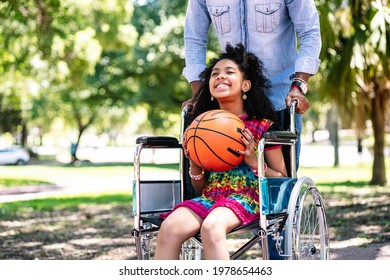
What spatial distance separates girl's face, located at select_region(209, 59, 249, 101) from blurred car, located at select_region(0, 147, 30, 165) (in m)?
36.5

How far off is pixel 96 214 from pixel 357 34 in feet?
16.8

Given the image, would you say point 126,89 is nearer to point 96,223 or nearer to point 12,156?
point 12,156

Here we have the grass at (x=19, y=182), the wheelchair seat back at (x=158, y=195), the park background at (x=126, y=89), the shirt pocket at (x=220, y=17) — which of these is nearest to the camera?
the wheelchair seat back at (x=158, y=195)

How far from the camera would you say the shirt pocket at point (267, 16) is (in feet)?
13.5

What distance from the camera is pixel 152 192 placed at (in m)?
4.12

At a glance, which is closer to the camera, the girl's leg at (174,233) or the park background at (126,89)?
the girl's leg at (174,233)

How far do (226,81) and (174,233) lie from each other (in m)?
0.89

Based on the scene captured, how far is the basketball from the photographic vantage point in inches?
142


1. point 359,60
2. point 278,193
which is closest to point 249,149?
point 278,193

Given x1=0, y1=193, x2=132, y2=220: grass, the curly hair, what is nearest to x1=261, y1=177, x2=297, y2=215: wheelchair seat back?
the curly hair

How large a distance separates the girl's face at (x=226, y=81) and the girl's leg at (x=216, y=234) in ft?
2.34

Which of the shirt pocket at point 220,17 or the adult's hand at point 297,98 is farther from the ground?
the shirt pocket at point 220,17

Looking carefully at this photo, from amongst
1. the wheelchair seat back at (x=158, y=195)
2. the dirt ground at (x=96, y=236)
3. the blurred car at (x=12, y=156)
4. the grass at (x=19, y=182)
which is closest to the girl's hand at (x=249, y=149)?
the wheelchair seat back at (x=158, y=195)

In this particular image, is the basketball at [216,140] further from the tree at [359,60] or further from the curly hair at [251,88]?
the tree at [359,60]
